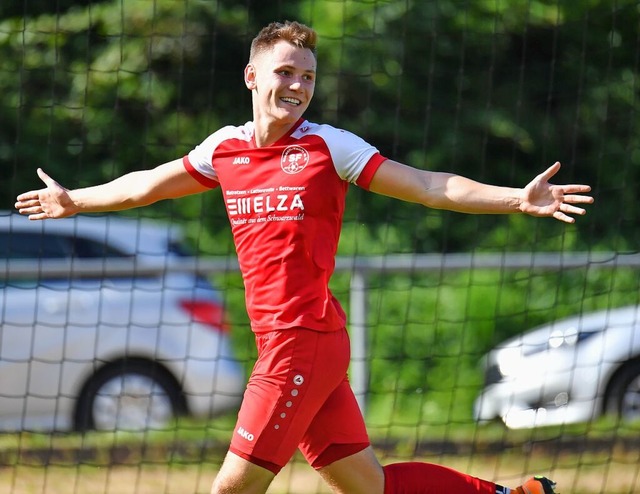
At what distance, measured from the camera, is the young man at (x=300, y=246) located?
3564mm

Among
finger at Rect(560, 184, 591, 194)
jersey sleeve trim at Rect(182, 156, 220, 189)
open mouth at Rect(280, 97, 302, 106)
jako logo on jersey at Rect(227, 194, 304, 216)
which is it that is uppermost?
open mouth at Rect(280, 97, 302, 106)

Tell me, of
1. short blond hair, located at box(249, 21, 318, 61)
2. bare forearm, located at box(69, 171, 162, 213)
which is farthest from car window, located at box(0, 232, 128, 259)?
short blond hair, located at box(249, 21, 318, 61)

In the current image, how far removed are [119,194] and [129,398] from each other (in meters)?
3.57

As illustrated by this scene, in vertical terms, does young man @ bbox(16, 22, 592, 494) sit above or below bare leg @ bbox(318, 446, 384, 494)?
above

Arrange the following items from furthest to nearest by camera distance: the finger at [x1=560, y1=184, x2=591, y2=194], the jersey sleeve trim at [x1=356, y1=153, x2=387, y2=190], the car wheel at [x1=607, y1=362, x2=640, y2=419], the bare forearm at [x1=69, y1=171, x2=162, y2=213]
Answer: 1. the car wheel at [x1=607, y1=362, x2=640, y2=419]
2. the bare forearm at [x1=69, y1=171, x2=162, y2=213]
3. the jersey sleeve trim at [x1=356, y1=153, x2=387, y2=190]
4. the finger at [x1=560, y1=184, x2=591, y2=194]

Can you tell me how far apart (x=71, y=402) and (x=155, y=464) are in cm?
131

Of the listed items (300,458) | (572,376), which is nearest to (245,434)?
(300,458)

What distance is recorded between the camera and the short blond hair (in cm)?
375

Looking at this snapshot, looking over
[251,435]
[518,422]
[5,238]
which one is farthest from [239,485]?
[5,238]

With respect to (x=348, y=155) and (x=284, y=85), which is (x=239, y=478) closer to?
(x=348, y=155)

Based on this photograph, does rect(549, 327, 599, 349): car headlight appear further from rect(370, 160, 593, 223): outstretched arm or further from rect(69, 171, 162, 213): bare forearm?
rect(69, 171, 162, 213): bare forearm

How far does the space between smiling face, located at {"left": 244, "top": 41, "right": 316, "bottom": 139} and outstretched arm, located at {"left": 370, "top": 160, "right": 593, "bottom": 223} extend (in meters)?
0.34

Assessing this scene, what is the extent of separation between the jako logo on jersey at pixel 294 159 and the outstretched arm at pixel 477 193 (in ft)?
0.73

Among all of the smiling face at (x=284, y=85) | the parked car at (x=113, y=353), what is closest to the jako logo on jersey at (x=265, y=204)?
the smiling face at (x=284, y=85)
